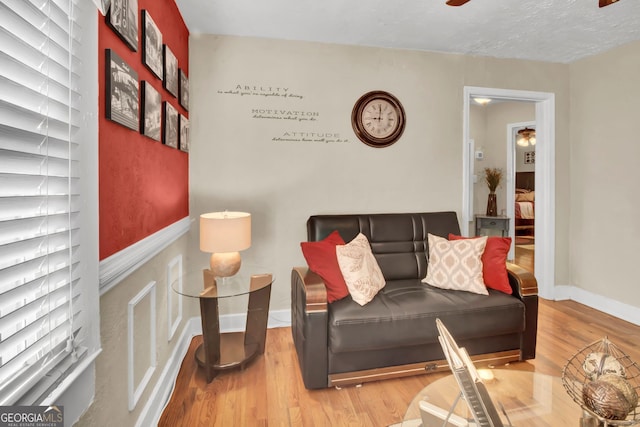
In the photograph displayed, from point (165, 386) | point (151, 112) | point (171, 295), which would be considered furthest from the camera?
point (171, 295)

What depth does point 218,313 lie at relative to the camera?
2174 millimetres

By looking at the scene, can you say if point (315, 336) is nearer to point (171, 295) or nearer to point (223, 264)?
point (223, 264)

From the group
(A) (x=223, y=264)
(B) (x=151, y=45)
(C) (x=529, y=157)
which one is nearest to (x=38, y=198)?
(B) (x=151, y=45)

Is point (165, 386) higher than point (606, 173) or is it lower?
lower

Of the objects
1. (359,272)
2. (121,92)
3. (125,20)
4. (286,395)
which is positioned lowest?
(286,395)

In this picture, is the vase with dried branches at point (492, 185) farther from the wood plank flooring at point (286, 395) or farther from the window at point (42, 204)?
the window at point (42, 204)

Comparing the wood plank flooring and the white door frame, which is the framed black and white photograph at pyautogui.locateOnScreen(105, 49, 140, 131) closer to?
the wood plank flooring

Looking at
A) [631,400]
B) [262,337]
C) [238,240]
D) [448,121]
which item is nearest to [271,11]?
[238,240]

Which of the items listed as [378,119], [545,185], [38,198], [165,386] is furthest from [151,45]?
[545,185]

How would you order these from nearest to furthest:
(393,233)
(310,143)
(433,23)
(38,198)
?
(38,198), (433,23), (393,233), (310,143)

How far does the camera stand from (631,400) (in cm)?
101

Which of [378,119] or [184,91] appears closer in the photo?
[184,91]

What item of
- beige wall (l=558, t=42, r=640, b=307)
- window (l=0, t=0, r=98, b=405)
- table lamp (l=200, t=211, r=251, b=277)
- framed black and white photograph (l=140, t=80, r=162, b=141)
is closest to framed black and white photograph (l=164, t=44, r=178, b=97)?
framed black and white photograph (l=140, t=80, r=162, b=141)

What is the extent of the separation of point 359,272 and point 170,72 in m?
1.80
